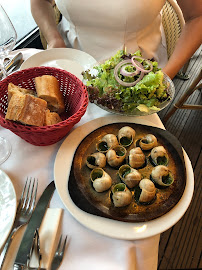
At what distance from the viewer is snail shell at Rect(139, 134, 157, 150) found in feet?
2.55

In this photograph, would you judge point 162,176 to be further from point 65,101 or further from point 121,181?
point 65,101

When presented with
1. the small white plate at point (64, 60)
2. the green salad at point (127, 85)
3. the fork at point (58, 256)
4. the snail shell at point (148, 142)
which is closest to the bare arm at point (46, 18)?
the small white plate at point (64, 60)

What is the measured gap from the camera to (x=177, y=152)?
0.79 metres

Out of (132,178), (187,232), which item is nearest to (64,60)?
(132,178)

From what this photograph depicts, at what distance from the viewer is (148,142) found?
80 centimetres

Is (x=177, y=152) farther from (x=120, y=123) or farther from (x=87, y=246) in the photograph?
(x=87, y=246)

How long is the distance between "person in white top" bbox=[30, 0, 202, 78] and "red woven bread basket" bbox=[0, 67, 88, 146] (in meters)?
0.53

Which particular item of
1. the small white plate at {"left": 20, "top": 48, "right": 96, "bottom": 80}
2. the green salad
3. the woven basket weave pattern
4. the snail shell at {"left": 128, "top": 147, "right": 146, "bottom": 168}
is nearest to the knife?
the snail shell at {"left": 128, "top": 147, "right": 146, "bottom": 168}

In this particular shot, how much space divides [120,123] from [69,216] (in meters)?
0.39

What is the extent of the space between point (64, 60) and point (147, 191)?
754 mm

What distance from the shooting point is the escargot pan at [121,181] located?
63 cm

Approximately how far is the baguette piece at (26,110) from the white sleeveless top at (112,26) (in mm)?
728

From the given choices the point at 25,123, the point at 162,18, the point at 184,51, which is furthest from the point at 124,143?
the point at 162,18

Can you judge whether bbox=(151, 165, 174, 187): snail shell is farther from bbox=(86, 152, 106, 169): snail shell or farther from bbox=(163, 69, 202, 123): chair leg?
bbox=(163, 69, 202, 123): chair leg
